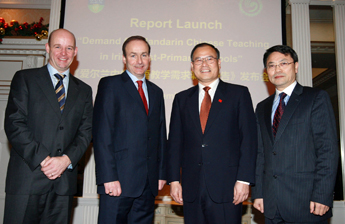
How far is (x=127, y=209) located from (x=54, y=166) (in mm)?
609

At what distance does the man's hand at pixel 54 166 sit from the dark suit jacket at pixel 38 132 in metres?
0.04

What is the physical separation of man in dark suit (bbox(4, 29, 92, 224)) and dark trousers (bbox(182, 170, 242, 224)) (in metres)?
0.93

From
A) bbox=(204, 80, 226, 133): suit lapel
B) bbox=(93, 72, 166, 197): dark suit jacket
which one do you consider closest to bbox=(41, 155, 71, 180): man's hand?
bbox=(93, 72, 166, 197): dark suit jacket

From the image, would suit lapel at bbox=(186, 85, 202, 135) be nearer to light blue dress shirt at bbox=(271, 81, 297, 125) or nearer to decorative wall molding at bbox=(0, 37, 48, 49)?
light blue dress shirt at bbox=(271, 81, 297, 125)

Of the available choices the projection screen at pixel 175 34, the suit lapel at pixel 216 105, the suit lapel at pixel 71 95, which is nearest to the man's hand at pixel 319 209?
the suit lapel at pixel 216 105

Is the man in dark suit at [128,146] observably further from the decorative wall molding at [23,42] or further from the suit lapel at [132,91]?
the decorative wall molding at [23,42]

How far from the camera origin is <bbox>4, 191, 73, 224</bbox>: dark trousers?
6.06ft

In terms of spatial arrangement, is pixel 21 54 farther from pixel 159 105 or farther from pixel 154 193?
pixel 154 193

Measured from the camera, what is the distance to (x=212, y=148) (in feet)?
6.46

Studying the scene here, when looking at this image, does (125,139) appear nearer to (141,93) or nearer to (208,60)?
(141,93)

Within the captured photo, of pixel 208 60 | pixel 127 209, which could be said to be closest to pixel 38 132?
pixel 127 209

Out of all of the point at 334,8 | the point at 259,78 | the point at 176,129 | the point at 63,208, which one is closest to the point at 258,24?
the point at 259,78

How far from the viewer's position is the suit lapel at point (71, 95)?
2.09m

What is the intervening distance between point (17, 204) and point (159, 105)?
49.6 inches
